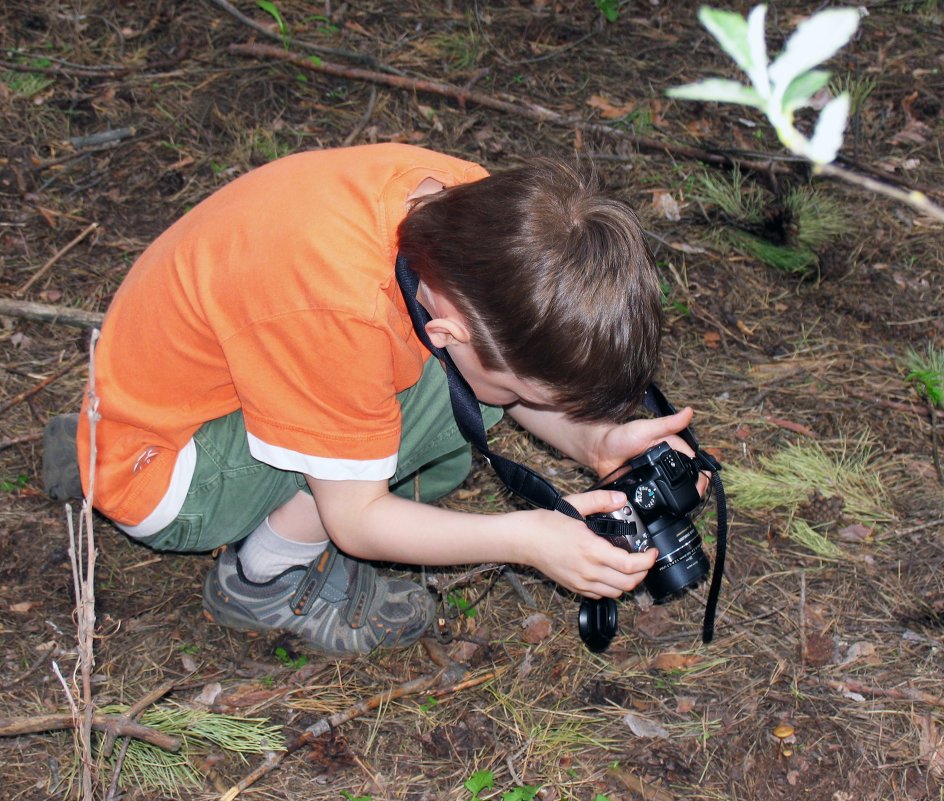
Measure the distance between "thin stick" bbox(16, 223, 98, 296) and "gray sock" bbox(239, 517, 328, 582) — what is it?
1.23 m

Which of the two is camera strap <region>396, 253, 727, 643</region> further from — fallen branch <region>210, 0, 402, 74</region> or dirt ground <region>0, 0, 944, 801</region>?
fallen branch <region>210, 0, 402, 74</region>

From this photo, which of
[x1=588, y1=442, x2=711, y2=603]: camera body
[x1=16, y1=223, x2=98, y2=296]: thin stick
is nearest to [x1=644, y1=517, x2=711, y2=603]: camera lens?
[x1=588, y1=442, x2=711, y2=603]: camera body

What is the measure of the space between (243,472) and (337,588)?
409 mm

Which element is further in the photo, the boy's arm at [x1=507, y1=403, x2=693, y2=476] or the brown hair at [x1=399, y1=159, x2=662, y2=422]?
the boy's arm at [x1=507, y1=403, x2=693, y2=476]

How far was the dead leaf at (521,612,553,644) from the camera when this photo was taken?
2275mm

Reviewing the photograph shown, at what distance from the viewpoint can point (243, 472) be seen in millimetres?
2057

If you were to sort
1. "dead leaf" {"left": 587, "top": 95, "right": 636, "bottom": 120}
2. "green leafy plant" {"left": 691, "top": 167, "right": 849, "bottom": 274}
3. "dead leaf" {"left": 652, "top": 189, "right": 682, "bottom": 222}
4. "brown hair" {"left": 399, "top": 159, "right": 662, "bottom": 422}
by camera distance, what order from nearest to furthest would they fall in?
"brown hair" {"left": 399, "top": 159, "right": 662, "bottom": 422} → "green leafy plant" {"left": 691, "top": 167, "right": 849, "bottom": 274} → "dead leaf" {"left": 652, "top": 189, "right": 682, "bottom": 222} → "dead leaf" {"left": 587, "top": 95, "right": 636, "bottom": 120}

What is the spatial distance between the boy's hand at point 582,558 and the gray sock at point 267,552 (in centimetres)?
71

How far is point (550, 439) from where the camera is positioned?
7.93 ft

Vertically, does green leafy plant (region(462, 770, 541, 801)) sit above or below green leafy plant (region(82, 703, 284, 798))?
above

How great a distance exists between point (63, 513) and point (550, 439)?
1.25 m

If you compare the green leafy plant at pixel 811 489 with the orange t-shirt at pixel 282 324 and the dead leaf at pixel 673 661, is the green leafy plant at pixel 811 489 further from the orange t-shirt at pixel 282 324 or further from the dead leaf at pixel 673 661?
the orange t-shirt at pixel 282 324

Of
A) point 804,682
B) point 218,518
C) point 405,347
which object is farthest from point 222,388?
point 804,682

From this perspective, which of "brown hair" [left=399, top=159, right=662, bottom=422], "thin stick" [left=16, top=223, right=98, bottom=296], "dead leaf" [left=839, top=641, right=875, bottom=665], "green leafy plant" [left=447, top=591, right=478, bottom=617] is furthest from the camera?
"thin stick" [left=16, top=223, right=98, bottom=296]
